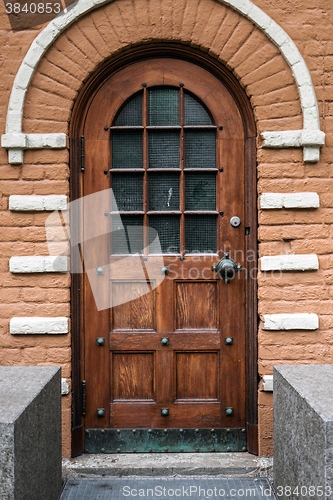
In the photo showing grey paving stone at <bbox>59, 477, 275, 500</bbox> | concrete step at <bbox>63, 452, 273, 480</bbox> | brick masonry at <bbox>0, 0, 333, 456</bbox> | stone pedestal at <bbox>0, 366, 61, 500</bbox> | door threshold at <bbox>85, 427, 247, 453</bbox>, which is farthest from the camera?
door threshold at <bbox>85, 427, 247, 453</bbox>

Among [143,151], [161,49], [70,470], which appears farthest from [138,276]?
[161,49]

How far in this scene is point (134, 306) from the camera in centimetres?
357

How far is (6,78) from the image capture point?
11.2 feet

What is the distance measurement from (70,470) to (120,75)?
2.68 m

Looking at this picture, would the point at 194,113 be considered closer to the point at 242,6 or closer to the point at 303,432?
the point at 242,6

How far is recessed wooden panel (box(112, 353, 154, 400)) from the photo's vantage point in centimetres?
357

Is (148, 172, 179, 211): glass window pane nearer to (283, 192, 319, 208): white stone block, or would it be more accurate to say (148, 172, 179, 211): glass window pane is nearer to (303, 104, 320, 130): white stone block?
(283, 192, 319, 208): white stone block

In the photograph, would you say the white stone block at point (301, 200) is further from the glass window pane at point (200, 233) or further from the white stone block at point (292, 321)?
the white stone block at point (292, 321)

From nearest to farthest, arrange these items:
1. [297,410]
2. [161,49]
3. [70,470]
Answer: [297,410], [70,470], [161,49]

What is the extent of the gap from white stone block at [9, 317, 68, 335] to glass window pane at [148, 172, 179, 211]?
100 cm

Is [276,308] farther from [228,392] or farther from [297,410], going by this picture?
[297,410]

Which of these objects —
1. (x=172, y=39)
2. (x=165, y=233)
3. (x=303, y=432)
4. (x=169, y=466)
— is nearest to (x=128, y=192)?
(x=165, y=233)

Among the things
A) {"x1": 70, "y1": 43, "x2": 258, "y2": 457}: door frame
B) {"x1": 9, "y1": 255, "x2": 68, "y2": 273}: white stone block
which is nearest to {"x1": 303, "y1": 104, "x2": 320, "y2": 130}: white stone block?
{"x1": 70, "y1": 43, "x2": 258, "y2": 457}: door frame

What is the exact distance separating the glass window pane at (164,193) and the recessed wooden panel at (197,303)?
554 millimetres
